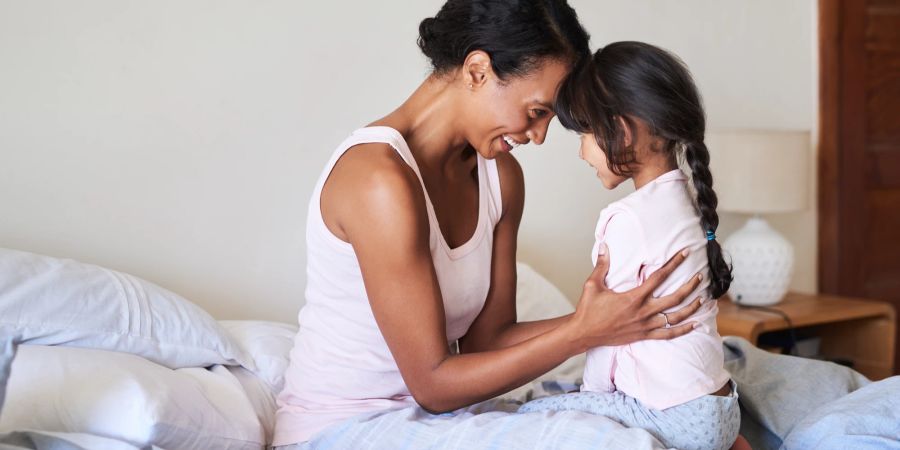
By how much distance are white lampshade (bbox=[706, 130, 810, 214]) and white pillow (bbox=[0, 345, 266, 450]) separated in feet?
5.77

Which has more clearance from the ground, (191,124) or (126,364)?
(191,124)

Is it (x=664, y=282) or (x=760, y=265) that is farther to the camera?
(x=760, y=265)

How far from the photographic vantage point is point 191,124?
2119 mm

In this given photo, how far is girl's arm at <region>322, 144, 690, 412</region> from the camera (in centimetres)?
130

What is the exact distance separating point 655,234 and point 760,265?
163 centimetres

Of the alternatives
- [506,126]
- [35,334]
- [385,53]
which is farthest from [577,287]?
[35,334]

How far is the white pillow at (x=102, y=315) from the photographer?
1.47 metres

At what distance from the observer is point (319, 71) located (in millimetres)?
2279

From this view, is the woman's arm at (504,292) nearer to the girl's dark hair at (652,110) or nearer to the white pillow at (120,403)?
the girl's dark hair at (652,110)

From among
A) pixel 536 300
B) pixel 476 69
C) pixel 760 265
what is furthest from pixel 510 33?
pixel 760 265

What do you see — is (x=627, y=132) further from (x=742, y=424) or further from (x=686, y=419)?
(x=742, y=424)

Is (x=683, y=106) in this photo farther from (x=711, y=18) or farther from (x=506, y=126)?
(x=711, y=18)

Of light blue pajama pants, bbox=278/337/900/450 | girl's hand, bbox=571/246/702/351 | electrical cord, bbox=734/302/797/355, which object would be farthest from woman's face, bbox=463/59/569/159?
electrical cord, bbox=734/302/797/355

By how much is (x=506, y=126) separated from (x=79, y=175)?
1.02 m
